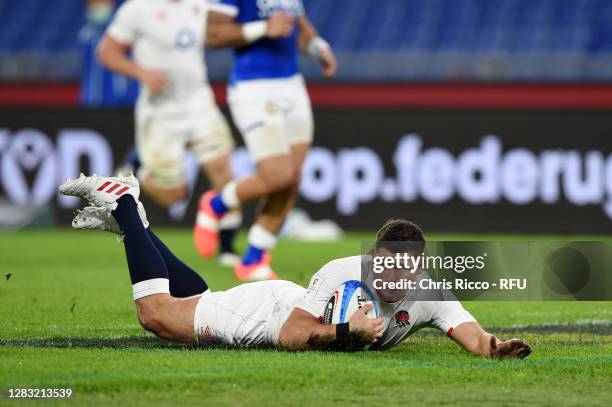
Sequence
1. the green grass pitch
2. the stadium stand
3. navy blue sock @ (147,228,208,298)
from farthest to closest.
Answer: the stadium stand
navy blue sock @ (147,228,208,298)
the green grass pitch

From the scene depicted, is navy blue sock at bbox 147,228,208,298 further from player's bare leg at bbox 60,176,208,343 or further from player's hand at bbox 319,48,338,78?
player's hand at bbox 319,48,338,78

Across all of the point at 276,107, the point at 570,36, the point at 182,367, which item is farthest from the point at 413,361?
the point at 570,36

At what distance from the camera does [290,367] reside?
19.0 ft

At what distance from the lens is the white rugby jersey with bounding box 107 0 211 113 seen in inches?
545

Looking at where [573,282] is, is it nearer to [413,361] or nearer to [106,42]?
[413,361]

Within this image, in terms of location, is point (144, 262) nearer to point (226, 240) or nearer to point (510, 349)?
point (510, 349)

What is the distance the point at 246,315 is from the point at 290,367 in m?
0.65

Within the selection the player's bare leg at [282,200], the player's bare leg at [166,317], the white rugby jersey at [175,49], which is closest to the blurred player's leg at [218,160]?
the white rugby jersey at [175,49]

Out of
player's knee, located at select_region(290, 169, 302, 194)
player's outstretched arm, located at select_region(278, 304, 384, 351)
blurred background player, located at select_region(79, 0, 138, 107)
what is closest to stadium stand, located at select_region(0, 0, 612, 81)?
blurred background player, located at select_region(79, 0, 138, 107)

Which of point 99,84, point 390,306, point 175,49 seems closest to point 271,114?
point 175,49

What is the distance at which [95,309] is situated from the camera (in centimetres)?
848

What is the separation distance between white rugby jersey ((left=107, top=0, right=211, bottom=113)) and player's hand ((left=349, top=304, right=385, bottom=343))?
821 centimetres

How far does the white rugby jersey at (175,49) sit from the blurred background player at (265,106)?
10.0ft

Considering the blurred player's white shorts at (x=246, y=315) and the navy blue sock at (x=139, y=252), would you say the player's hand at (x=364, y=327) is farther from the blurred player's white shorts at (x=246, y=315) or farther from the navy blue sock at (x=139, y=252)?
the navy blue sock at (x=139, y=252)
